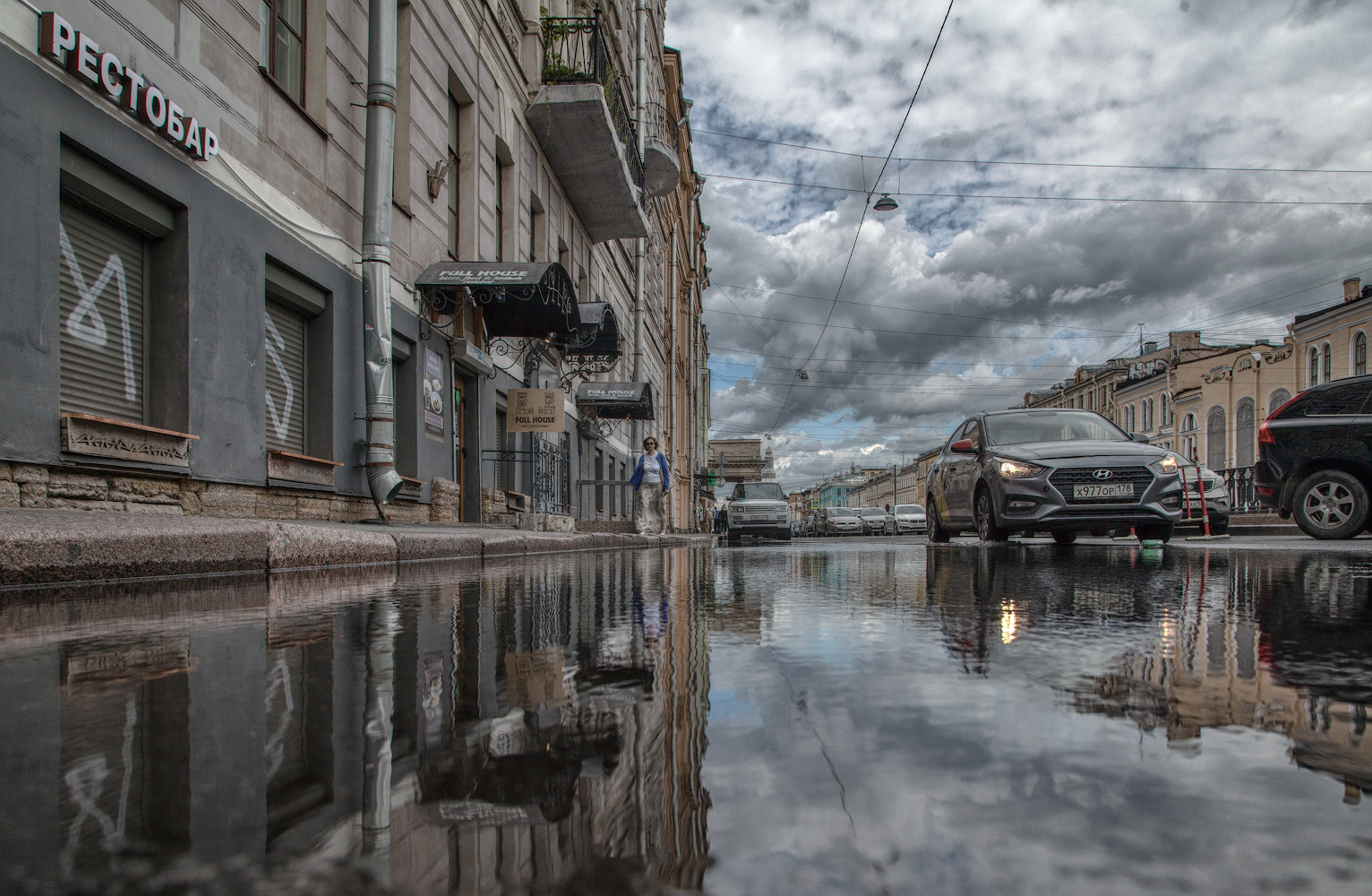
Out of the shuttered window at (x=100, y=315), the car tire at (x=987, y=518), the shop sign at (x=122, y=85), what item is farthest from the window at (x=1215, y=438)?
the shuttered window at (x=100, y=315)

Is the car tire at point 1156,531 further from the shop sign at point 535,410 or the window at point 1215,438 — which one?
the window at point 1215,438

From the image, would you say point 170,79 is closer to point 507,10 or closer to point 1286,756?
point 1286,756

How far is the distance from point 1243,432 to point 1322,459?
148 feet

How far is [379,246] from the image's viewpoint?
1020 centimetres

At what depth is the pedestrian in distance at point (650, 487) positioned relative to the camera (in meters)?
15.7

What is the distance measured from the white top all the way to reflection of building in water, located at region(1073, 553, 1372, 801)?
41.1ft

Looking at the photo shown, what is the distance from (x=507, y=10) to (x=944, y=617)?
637 inches

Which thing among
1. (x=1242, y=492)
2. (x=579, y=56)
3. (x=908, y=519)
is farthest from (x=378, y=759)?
(x=908, y=519)

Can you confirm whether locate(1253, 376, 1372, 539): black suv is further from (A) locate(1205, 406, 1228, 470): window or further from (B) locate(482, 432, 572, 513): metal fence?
(A) locate(1205, 406, 1228, 470): window

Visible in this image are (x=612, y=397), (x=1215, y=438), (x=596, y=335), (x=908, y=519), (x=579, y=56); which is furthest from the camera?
(x=1215, y=438)

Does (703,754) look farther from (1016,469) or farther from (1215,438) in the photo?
(1215,438)

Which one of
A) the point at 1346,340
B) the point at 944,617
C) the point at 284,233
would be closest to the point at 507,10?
the point at 284,233

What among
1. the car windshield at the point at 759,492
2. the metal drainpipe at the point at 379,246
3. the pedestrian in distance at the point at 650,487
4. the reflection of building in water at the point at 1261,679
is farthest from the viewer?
the car windshield at the point at 759,492

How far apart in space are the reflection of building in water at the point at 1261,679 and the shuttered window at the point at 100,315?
22.7 feet
